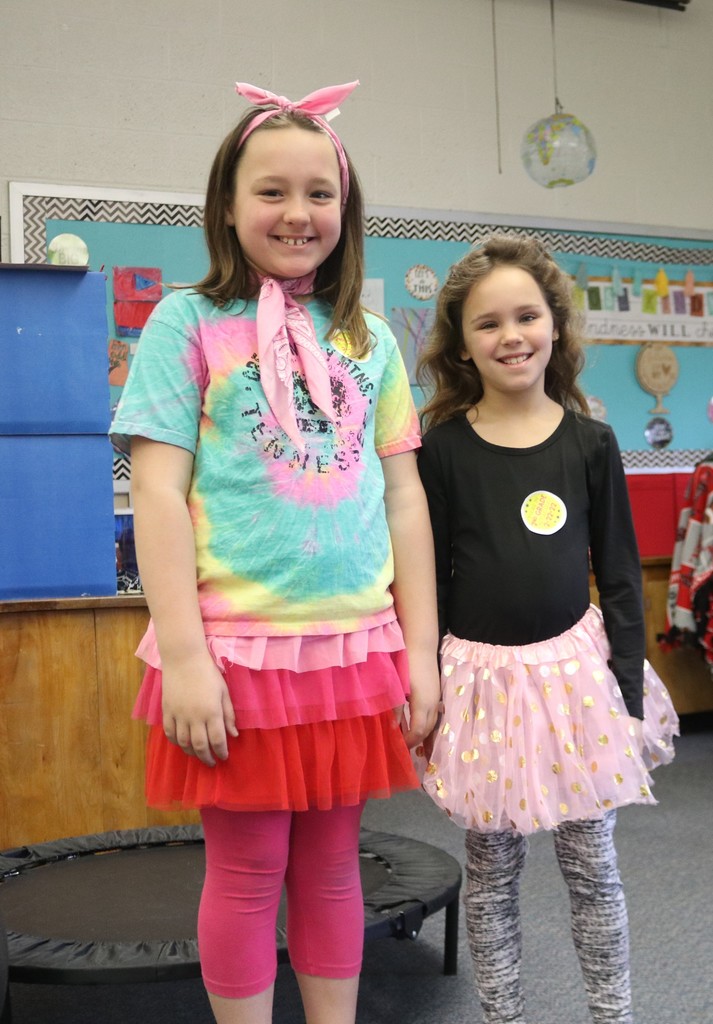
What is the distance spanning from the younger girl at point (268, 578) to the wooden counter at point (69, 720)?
122cm

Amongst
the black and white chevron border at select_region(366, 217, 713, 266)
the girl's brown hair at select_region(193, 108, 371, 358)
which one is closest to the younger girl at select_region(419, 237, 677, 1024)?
the girl's brown hair at select_region(193, 108, 371, 358)

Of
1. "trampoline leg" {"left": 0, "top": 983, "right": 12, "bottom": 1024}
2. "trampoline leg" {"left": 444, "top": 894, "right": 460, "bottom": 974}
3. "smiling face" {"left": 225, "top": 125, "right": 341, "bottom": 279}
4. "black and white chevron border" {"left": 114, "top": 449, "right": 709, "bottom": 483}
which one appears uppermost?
"smiling face" {"left": 225, "top": 125, "right": 341, "bottom": 279}

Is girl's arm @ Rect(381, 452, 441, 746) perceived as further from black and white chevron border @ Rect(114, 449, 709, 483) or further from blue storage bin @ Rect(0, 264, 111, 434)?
black and white chevron border @ Rect(114, 449, 709, 483)

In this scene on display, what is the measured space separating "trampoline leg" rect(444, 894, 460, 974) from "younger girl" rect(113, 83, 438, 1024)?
68cm

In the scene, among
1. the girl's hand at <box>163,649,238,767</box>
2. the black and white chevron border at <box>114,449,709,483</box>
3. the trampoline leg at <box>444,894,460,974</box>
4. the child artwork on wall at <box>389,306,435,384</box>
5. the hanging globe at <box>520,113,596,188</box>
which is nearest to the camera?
the girl's hand at <box>163,649,238,767</box>

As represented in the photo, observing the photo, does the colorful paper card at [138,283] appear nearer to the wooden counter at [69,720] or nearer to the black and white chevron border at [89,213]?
the black and white chevron border at [89,213]

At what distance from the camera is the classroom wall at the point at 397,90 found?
368 cm

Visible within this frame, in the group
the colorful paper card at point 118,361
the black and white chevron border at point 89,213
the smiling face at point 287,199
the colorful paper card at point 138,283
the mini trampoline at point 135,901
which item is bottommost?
the mini trampoline at point 135,901

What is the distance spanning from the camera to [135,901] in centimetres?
190

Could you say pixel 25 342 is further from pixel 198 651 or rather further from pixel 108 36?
pixel 108 36

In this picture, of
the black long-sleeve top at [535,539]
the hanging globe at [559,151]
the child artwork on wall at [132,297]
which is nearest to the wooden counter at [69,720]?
the black long-sleeve top at [535,539]

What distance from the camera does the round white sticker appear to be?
1.46 meters

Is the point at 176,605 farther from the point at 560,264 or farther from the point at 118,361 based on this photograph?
the point at 560,264

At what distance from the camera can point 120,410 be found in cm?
122
